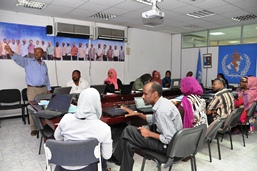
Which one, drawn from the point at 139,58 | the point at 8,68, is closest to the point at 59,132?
the point at 8,68

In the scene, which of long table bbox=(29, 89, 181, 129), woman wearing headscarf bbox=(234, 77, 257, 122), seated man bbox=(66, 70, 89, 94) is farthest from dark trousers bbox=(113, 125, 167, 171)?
seated man bbox=(66, 70, 89, 94)

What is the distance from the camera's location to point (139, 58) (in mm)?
7648

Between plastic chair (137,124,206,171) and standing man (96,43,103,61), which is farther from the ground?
standing man (96,43,103,61)

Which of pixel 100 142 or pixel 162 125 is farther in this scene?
pixel 162 125

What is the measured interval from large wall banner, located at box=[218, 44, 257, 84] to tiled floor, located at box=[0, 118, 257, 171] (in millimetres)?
3137

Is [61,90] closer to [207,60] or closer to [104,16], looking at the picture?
[104,16]

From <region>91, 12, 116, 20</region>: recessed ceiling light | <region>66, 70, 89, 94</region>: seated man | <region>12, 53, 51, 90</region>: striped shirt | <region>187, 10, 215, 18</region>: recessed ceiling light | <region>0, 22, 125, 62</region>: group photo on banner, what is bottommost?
<region>66, 70, 89, 94</region>: seated man

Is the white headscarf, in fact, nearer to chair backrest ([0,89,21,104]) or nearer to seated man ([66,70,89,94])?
seated man ([66,70,89,94])

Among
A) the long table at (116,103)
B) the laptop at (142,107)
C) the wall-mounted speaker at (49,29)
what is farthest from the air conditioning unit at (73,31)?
the laptop at (142,107)

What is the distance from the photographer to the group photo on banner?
518 cm

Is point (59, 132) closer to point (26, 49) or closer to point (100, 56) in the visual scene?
point (26, 49)

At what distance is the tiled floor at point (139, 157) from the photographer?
8.86 ft

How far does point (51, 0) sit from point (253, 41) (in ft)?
19.9

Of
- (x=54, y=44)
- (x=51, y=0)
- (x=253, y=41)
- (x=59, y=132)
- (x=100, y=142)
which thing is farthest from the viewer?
(x=253, y=41)
